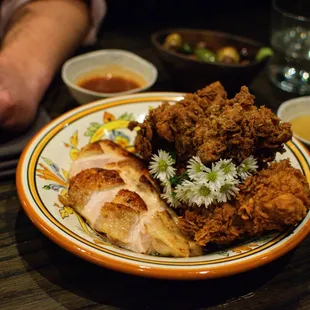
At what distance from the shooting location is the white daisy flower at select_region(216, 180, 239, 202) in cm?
156

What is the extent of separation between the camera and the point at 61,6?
9.77 feet

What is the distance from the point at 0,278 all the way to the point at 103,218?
0.41 m

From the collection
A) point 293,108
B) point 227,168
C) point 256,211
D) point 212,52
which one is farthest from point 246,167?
point 212,52

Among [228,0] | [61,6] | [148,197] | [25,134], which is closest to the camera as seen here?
[148,197]

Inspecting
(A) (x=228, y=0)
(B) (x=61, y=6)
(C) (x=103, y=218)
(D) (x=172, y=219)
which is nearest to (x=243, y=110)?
(D) (x=172, y=219)

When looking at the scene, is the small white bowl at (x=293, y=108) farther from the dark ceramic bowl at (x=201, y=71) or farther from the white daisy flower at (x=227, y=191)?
the white daisy flower at (x=227, y=191)

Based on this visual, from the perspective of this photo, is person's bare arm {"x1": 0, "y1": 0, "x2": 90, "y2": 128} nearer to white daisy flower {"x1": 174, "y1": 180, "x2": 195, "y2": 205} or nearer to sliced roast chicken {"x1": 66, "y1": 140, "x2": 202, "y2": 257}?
sliced roast chicken {"x1": 66, "y1": 140, "x2": 202, "y2": 257}

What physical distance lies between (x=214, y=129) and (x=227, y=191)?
0.74ft

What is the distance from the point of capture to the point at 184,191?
1.62 meters

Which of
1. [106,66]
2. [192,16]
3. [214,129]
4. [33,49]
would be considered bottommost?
[192,16]

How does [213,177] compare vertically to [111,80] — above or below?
above

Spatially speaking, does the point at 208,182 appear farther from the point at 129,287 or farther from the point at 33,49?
the point at 33,49

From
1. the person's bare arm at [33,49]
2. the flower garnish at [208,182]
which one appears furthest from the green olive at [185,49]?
the flower garnish at [208,182]

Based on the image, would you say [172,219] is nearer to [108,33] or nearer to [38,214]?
[38,214]
